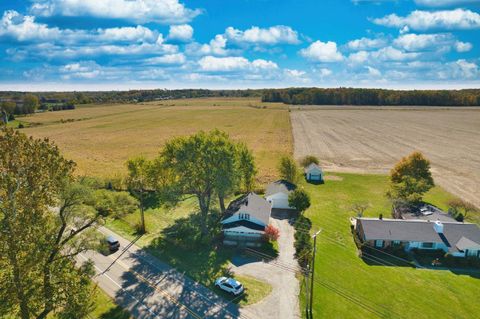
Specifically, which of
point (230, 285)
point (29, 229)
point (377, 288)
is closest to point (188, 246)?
point (230, 285)

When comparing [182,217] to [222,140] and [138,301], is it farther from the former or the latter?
[138,301]

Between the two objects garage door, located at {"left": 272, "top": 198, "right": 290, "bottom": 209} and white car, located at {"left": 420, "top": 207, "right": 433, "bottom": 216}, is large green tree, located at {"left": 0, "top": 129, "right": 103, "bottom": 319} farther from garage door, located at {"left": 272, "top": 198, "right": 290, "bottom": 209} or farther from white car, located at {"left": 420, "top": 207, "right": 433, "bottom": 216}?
white car, located at {"left": 420, "top": 207, "right": 433, "bottom": 216}

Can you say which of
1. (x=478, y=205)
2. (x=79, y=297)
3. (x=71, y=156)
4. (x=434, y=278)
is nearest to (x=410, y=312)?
(x=434, y=278)

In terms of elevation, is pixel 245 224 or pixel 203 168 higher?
pixel 203 168

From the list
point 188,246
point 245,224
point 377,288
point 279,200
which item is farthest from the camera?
point 279,200

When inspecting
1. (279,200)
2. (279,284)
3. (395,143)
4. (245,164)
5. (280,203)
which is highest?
(245,164)

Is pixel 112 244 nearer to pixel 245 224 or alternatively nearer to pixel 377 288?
pixel 245 224

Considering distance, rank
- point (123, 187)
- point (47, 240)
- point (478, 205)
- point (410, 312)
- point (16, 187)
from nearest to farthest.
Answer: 1. point (16, 187)
2. point (47, 240)
3. point (410, 312)
4. point (478, 205)
5. point (123, 187)
